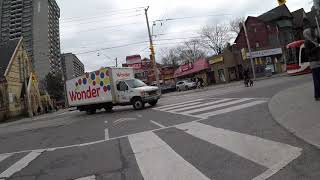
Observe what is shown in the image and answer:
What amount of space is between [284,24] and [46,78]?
53491mm

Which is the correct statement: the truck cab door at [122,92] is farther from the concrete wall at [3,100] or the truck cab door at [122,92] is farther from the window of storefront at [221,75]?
the window of storefront at [221,75]

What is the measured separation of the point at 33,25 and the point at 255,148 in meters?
55.3

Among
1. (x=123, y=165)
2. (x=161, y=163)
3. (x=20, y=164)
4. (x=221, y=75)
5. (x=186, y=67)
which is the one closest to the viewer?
(x=161, y=163)

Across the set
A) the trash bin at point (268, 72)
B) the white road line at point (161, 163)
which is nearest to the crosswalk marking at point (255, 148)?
the white road line at point (161, 163)

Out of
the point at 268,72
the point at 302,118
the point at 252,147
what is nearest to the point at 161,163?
the point at 252,147

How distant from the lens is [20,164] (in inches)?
333

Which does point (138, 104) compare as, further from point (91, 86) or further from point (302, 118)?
point (302, 118)

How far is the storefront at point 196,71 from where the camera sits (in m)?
65.6

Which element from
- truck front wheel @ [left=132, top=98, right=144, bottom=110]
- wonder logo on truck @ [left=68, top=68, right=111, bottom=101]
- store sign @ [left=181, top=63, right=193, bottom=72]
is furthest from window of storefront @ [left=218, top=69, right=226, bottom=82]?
truck front wheel @ [left=132, top=98, right=144, bottom=110]

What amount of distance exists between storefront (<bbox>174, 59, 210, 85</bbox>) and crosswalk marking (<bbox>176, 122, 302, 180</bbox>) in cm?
5649

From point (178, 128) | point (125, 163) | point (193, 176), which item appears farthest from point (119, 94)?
point (193, 176)

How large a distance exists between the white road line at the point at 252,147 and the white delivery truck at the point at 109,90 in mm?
13495

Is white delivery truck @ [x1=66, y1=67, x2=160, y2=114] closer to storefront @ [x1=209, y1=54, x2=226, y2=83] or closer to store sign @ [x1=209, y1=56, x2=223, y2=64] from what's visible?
store sign @ [x1=209, y1=56, x2=223, y2=64]

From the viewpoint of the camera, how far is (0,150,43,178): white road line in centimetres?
747
